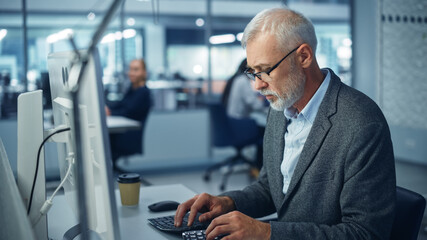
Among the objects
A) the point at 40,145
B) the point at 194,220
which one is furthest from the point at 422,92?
the point at 40,145

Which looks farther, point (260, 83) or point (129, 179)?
point (129, 179)

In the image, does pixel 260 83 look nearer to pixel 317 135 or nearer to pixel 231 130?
pixel 317 135

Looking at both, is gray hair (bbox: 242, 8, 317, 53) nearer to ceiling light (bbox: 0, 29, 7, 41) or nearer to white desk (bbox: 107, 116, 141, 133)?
white desk (bbox: 107, 116, 141, 133)

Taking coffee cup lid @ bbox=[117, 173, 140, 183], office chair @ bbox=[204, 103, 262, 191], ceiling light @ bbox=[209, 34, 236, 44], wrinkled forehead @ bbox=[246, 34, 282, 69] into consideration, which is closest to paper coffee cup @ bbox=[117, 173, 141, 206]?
coffee cup lid @ bbox=[117, 173, 140, 183]

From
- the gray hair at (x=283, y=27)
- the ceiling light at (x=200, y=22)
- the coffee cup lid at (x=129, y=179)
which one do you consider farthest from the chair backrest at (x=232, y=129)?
the gray hair at (x=283, y=27)

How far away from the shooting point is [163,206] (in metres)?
1.62

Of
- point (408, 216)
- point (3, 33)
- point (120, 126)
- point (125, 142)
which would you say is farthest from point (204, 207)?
point (3, 33)

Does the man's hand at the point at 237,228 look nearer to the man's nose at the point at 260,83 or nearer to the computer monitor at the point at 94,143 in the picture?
the computer monitor at the point at 94,143

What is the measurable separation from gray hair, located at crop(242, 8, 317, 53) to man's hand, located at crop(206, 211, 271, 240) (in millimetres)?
531

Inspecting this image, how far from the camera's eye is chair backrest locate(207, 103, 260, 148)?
4.82 m

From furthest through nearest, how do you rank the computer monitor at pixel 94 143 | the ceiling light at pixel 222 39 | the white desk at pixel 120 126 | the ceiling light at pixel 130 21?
the ceiling light at pixel 222 39 → the ceiling light at pixel 130 21 → the white desk at pixel 120 126 → the computer monitor at pixel 94 143

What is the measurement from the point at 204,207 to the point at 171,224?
0.14 m

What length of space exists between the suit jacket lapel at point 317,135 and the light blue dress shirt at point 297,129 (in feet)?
0.22

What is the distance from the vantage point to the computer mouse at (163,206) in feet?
5.31
